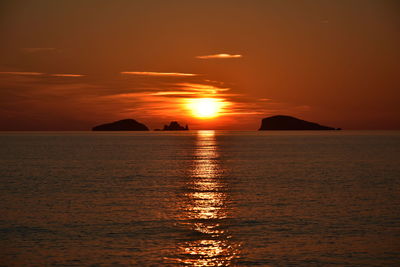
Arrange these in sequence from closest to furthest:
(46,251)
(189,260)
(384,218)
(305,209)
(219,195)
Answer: (189,260), (46,251), (384,218), (305,209), (219,195)

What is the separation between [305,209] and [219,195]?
12.3 m

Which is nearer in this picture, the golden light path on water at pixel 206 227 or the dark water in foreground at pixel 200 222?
the golden light path on water at pixel 206 227

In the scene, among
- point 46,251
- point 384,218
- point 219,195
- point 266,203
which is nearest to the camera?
point 46,251

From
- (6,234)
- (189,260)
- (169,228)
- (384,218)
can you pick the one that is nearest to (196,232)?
(169,228)

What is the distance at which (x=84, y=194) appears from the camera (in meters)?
52.9

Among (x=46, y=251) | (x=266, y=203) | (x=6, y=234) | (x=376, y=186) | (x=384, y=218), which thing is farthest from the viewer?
(x=376, y=186)

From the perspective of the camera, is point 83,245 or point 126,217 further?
point 126,217

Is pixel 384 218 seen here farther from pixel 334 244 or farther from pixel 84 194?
pixel 84 194

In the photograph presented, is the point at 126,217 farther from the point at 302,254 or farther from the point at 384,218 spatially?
the point at 384,218

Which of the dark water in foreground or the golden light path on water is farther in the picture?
the dark water in foreground

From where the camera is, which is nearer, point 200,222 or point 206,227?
point 206,227

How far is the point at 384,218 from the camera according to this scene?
38250 mm

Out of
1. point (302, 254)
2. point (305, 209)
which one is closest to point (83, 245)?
point (302, 254)

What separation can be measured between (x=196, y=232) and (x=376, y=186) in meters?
35.6
